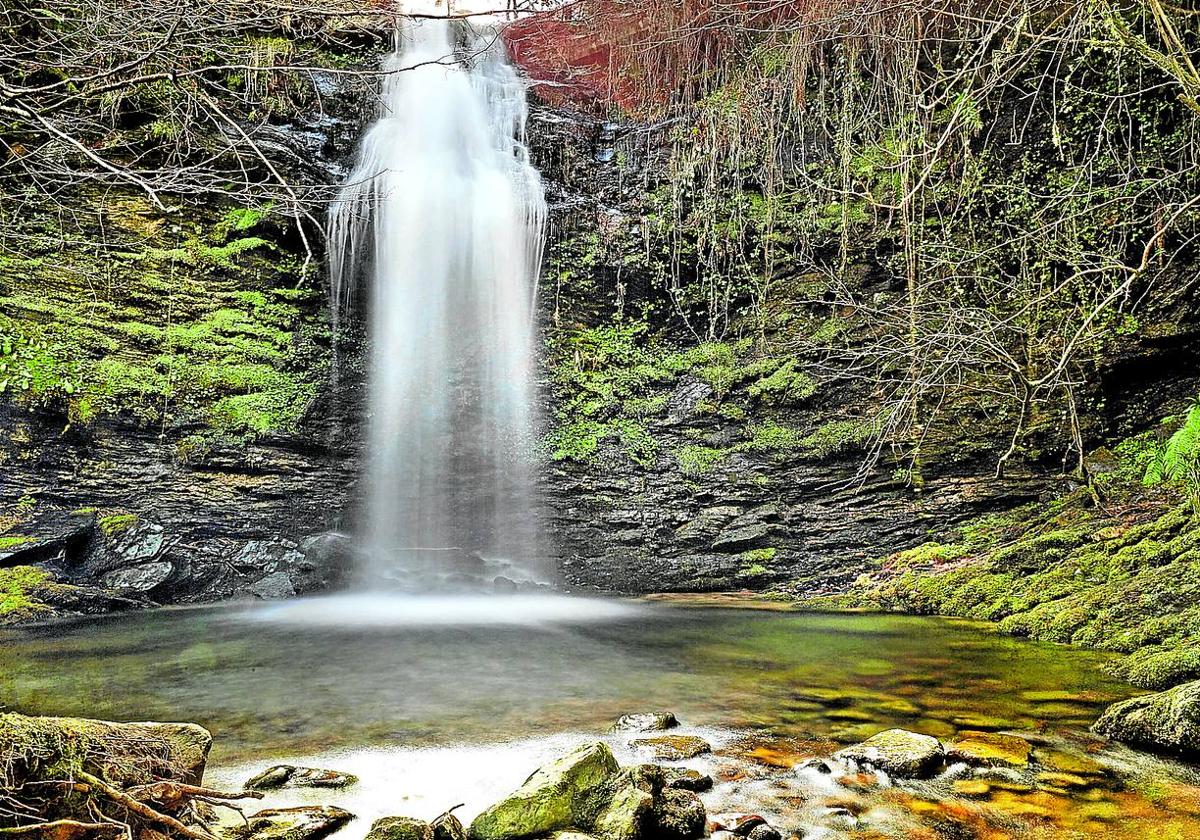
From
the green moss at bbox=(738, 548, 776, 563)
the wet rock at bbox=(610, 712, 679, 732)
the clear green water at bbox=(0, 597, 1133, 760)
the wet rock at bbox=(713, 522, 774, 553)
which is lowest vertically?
the green moss at bbox=(738, 548, 776, 563)

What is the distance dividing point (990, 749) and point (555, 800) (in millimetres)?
1874

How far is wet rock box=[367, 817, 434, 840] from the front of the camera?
2.02 meters

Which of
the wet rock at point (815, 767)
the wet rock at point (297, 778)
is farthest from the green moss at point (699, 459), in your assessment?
the wet rock at point (297, 778)

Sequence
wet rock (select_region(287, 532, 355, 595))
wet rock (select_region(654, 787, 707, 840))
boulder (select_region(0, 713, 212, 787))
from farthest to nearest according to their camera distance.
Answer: wet rock (select_region(287, 532, 355, 595)), wet rock (select_region(654, 787, 707, 840)), boulder (select_region(0, 713, 212, 787))

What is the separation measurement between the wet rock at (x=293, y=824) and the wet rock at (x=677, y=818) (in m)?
1.00

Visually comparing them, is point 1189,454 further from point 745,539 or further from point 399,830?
point 399,830

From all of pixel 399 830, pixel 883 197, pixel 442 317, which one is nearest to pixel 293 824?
pixel 399 830

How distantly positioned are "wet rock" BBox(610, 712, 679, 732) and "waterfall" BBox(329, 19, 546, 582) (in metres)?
6.69

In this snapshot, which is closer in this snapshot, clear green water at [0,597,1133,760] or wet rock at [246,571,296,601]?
clear green water at [0,597,1133,760]

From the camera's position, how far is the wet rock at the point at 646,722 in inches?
134

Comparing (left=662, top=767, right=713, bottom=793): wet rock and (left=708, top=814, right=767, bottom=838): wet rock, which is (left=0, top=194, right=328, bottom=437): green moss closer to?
(left=662, top=767, right=713, bottom=793): wet rock

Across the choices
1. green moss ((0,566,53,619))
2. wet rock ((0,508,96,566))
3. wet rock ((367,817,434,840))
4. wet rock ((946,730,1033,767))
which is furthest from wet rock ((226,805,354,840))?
wet rock ((0,508,96,566))

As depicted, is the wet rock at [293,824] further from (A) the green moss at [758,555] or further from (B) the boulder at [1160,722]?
(A) the green moss at [758,555]

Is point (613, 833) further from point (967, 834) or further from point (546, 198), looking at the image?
point (546, 198)
